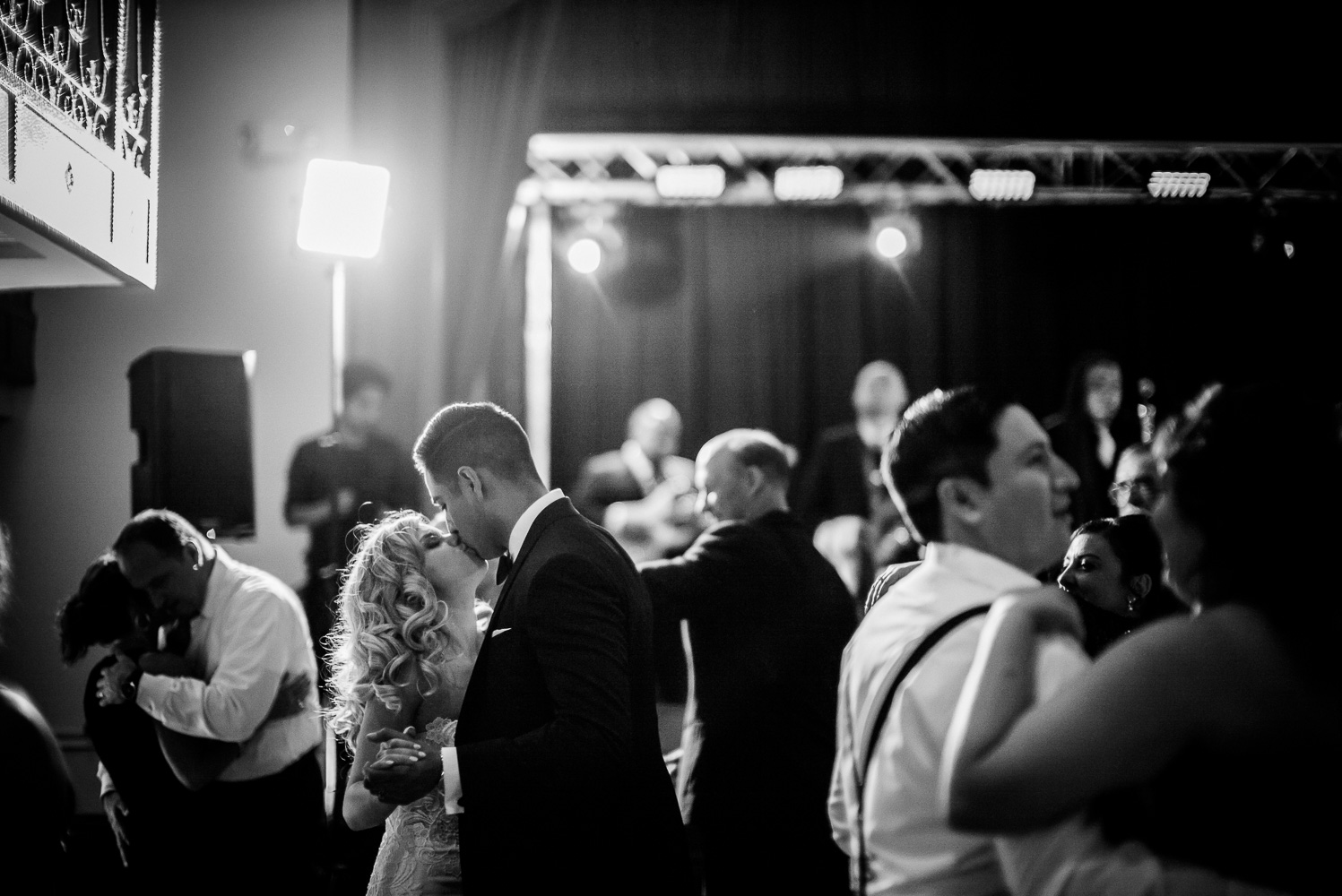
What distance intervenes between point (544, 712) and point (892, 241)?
7062 mm

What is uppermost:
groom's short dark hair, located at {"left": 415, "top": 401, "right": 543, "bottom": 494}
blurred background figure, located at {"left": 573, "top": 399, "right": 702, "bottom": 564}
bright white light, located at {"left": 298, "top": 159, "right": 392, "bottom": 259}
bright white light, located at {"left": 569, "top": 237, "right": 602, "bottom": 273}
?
bright white light, located at {"left": 569, "top": 237, "right": 602, "bottom": 273}

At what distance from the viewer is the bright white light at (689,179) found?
297 inches

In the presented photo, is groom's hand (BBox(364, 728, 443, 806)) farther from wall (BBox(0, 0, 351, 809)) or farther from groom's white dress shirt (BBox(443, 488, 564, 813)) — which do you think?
wall (BBox(0, 0, 351, 809))

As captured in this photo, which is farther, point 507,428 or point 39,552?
point 39,552

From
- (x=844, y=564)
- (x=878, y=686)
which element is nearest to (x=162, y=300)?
(x=844, y=564)

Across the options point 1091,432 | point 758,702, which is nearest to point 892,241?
point 1091,432

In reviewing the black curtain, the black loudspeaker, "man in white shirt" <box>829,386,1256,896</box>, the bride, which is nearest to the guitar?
the black curtain

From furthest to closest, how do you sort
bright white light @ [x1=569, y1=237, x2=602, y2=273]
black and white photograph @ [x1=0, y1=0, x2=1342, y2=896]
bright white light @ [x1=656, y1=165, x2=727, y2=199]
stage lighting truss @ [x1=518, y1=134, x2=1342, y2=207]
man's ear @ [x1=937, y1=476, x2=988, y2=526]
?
bright white light @ [x1=569, y1=237, x2=602, y2=273] → bright white light @ [x1=656, y1=165, x2=727, y2=199] → stage lighting truss @ [x1=518, y1=134, x2=1342, y2=207] → man's ear @ [x1=937, y1=476, x2=988, y2=526] → black and white photograph @ [x1=0, y1=0, x2=1342, y2=896]

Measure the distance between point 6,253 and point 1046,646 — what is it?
248 centimetres

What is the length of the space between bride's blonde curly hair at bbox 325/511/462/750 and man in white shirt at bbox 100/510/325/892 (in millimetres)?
834

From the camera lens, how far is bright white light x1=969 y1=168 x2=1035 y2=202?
7.69 meters

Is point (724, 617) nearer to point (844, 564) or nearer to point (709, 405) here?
point (844, 564)

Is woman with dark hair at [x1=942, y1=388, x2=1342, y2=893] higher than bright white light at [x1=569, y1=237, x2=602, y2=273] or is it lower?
lower

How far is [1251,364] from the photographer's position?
864 centimetres
